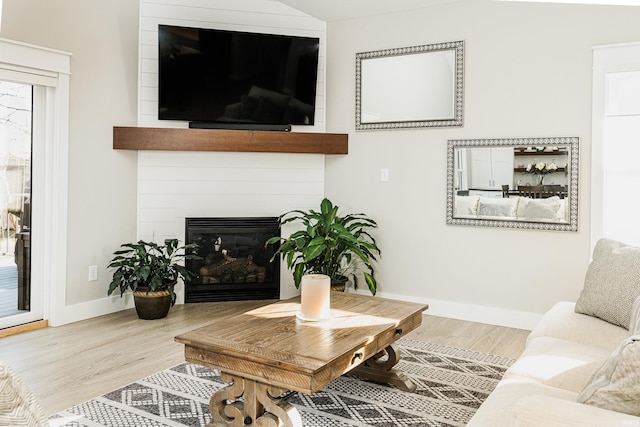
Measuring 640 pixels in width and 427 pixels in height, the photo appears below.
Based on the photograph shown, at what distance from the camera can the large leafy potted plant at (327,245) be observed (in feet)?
14.2

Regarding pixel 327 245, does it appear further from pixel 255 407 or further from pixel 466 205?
pixel 255 407

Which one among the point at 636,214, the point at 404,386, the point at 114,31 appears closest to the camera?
the point at 404,386

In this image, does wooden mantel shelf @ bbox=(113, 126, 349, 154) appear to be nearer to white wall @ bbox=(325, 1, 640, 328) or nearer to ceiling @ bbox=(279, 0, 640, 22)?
white wall @ bbox=(325, 1, 640, 328)

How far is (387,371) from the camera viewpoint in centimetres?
291

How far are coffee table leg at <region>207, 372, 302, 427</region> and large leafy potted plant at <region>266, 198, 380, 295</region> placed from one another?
6.64ft

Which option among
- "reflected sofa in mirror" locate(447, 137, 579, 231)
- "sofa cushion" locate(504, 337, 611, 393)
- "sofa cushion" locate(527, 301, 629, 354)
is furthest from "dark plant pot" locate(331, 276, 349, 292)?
"sofa cushion" locate(504, 337, 611, 393)

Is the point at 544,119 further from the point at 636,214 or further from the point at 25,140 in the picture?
the point at 25,140

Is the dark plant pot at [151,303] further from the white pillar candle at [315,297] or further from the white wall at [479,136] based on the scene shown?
the white pillar candle at [315,297]

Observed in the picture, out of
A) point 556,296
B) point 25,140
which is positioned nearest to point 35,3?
point 25,140

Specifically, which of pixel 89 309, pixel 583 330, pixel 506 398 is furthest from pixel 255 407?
pixel 89 309

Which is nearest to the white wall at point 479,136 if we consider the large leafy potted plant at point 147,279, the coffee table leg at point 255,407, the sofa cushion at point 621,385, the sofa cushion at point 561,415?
the large leafy potted plant at point 147,279

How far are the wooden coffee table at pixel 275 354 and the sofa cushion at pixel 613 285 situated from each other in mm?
947

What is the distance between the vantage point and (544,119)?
4.08 metres

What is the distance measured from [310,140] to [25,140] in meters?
2.21
